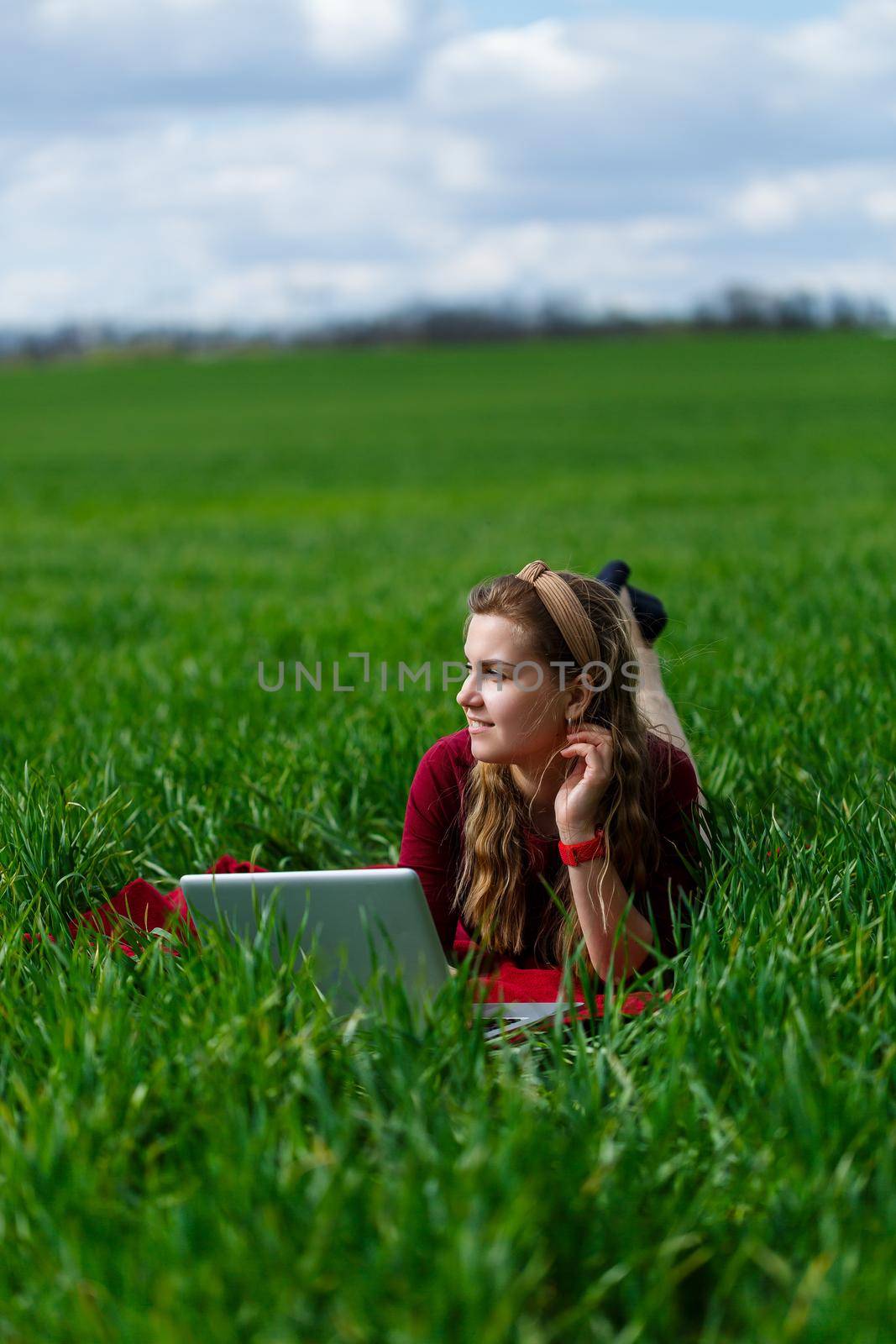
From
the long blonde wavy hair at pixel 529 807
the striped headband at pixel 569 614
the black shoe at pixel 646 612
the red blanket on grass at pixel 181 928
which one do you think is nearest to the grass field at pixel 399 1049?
the red blanket on grass at pixel 181 928

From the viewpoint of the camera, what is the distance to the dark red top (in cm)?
309

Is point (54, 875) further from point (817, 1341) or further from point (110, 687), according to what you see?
point (110, 687)

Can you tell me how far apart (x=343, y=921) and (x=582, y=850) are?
550mm

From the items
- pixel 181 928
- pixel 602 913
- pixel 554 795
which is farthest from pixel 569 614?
pixel 181 928

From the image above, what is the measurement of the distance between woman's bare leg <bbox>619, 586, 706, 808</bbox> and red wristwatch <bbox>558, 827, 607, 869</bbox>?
60cm

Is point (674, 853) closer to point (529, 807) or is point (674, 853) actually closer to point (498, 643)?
point (529, 807)

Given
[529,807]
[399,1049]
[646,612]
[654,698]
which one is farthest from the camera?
[646,612]

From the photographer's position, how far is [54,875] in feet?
10.4

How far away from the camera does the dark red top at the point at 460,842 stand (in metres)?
3.09

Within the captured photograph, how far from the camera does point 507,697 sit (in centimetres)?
284

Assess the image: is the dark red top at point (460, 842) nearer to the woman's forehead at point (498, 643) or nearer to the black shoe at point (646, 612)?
the woman's forehead at point (498, 643)

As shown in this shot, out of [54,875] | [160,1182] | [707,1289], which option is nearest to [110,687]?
[54,875]

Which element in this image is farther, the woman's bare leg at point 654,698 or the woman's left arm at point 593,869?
the woman's bare leg at point 654,698

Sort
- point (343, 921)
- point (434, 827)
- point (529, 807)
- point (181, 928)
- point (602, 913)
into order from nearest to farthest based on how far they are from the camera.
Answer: point (343, 921), point (181, 928), point (602, 913), point (529, 807), point (434, 827)
